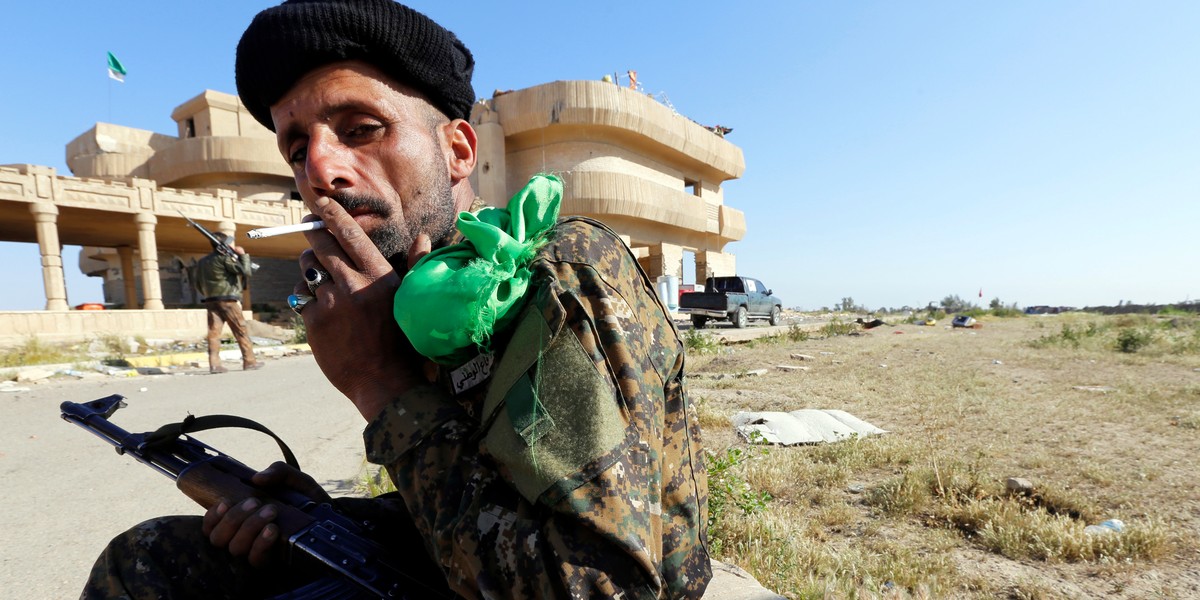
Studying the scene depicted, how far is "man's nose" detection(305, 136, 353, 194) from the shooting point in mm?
1176

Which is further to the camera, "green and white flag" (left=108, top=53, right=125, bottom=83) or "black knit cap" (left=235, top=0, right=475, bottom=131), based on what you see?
"green and white flag" (left=108, top=53, right=125, bottom=83)

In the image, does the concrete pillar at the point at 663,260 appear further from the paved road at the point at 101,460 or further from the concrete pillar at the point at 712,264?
the paved road at the point at 101,460

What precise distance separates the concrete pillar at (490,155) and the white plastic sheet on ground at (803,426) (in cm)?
1883

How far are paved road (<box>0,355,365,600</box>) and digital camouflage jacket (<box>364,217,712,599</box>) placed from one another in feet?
7.68

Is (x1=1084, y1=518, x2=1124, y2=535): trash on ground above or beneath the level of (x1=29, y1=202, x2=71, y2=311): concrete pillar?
beneath

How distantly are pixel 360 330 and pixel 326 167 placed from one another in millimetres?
447

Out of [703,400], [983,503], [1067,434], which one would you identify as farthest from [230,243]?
[1067,434]

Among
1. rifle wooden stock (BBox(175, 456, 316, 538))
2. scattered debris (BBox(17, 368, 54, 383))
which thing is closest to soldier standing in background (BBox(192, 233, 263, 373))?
scattered debris (BBox(17, 368, 54, 383))

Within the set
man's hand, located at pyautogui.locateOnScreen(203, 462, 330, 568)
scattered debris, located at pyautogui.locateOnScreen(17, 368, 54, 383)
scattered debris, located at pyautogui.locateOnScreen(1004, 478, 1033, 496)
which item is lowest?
scattered debris, located at pyautogui.locateOnScreen(1004, 478, 1033, 496)

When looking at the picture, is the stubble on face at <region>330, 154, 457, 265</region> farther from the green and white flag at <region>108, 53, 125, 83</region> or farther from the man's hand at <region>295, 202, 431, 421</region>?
the green and white flag at <region>108, 53, 125, 83</region>

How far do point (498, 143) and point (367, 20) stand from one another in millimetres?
22339

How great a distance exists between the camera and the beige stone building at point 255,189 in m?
15.1

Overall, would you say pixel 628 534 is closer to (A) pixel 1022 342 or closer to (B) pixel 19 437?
(B) pixel 19 437

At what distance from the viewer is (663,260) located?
2547 centimetres
